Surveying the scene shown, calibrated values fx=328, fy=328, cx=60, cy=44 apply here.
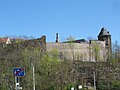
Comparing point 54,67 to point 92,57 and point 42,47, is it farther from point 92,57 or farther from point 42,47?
point 92,57

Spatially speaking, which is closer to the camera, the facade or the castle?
the castle

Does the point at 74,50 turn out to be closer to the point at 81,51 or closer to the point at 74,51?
the point at 74,51

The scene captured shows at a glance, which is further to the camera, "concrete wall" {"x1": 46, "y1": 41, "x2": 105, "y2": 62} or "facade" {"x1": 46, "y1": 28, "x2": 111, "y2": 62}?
"concrete wall" {"x1": 46, "y1": 41, "x2": 105, "y2": 62}

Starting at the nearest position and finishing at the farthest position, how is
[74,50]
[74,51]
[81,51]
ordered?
[74,51] < [74,50] < [81,51]

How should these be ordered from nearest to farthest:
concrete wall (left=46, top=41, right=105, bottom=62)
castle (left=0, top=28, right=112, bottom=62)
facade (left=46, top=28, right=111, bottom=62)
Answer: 1. castle (left=0, top=28, right=112, bottom=62)
2. facade (left=46, top=28, right=111, bottom=62)
3. concrete wall (left=46, top=41, right=105, bottom=62)

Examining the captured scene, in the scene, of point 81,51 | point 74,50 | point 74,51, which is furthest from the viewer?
point 81,51

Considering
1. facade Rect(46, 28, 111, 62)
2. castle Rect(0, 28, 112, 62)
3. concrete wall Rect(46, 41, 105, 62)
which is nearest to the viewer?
castle Rect(0, 28, 112, 62)

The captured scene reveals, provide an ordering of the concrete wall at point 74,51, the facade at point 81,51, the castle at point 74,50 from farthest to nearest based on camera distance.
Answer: the concrete wall at point 74,51 < the facade at point 81,51 < the castle at point 74,50

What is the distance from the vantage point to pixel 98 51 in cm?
7494

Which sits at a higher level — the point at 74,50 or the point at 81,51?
the point at 74,50

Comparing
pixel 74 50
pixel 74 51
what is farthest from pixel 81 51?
pixel 74 51

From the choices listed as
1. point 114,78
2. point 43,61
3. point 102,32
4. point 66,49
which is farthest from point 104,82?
point 102,32

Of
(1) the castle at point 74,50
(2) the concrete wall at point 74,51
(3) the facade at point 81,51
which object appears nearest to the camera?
(1) the castle at point 74,50

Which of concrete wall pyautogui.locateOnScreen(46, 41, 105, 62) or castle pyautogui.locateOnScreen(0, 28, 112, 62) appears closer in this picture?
castle pyautogui.locateOnScreen(0, 28, 112, 62)
